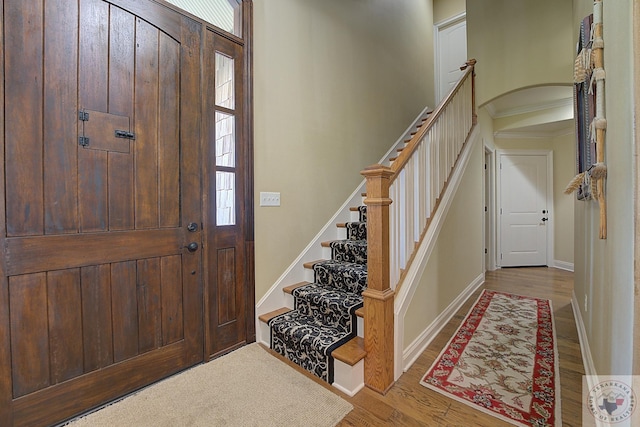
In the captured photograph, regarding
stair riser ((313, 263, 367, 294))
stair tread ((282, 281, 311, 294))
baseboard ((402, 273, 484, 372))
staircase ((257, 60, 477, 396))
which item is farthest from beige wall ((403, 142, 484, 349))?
stair tread ((282, 281, 311, 294))

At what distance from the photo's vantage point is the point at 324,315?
2080 millimetres

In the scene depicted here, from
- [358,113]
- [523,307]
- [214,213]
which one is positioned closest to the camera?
[214,213]

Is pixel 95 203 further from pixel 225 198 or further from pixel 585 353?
pixel 585 353

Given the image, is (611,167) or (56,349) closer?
(611,167)

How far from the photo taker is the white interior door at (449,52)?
5.00 meters

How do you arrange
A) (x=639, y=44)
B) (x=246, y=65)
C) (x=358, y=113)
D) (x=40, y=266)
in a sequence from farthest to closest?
(x=358, y=113), (x=246, y=65), (x=40, y=266), (x=639, y=44)

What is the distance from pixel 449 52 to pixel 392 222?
4.85m

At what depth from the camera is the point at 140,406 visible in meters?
1.52

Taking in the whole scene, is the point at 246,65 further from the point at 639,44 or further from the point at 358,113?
the point at 639,44

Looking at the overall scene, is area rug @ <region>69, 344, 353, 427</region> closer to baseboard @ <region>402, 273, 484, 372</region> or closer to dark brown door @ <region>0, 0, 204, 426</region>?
dark brown door @ <region>0, 0, 204, 426</region>

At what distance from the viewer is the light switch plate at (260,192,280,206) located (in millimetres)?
2264

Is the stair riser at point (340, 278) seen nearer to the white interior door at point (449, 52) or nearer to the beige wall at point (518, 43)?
the beige wall at point (518, 43)

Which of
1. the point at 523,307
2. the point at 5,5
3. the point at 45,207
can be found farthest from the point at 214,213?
the point at 523,307

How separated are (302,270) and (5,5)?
7.62ft
